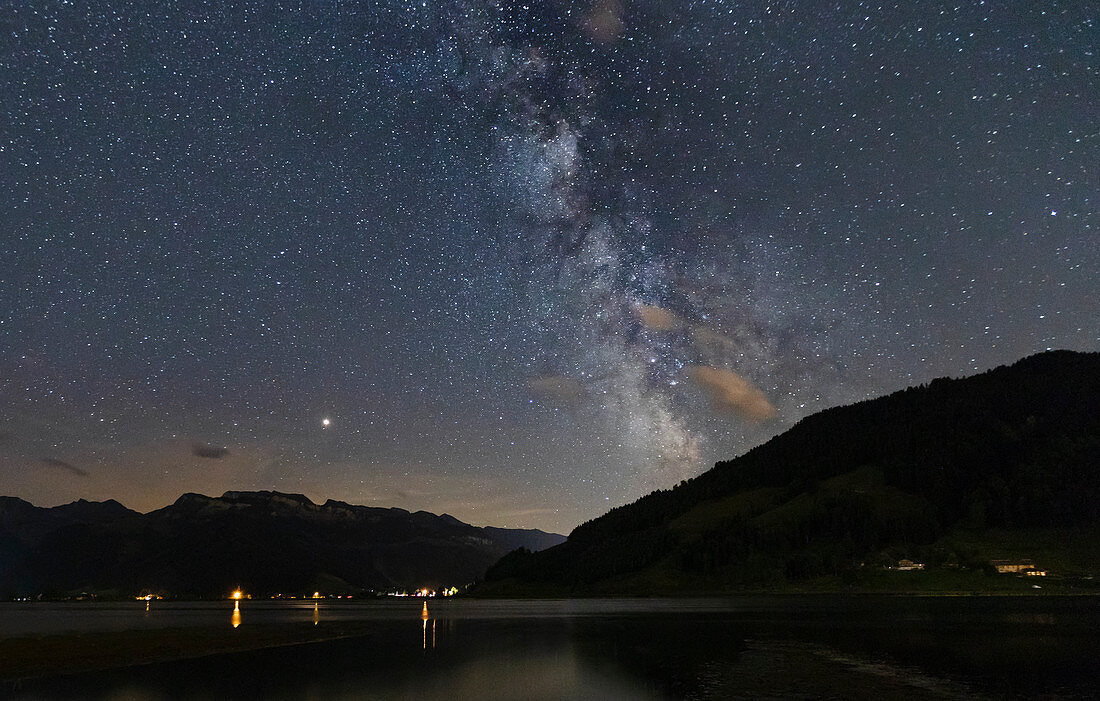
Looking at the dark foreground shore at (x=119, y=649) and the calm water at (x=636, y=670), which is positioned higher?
the dark foreground shore at (x=119, y=649)

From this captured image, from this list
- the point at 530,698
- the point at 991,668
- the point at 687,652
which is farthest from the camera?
the point at 687,652

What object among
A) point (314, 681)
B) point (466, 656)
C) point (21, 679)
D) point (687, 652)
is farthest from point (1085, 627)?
point (21, 679)

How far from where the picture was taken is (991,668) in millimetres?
49156

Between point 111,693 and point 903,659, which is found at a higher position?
point 111,693

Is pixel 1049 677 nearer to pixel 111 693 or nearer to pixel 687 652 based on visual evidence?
pixel 687 652

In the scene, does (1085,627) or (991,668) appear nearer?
(991,668)

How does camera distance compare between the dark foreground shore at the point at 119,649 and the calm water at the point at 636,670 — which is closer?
the calm water at the point at 636,670

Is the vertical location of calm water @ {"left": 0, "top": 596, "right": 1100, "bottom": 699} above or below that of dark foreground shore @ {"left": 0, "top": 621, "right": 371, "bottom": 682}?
below

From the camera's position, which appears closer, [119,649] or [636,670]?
[636,670]

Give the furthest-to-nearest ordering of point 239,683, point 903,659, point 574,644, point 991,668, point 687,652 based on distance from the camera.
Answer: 1. point 574,644
2. point 687,652
3. point 903,659
4. point 991,668
5. point 239,683

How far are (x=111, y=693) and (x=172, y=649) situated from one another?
2995 cm

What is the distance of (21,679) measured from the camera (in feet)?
150

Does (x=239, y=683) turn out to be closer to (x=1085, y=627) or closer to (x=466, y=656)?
(x=466, y=656)

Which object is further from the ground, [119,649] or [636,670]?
[119,649]
